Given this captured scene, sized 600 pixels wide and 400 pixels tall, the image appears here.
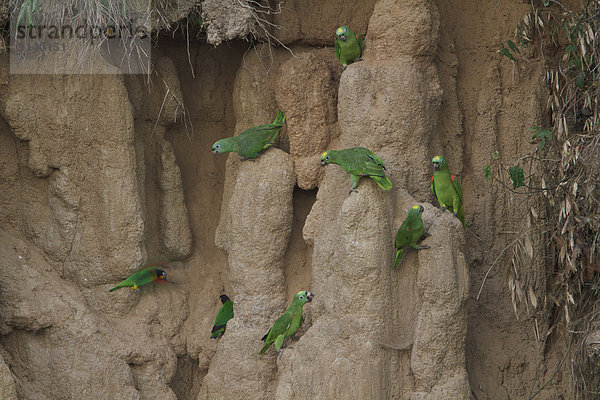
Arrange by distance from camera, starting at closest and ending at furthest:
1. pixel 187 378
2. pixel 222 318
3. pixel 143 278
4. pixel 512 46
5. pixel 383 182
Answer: pixel 383 182 < pixel 512 46 < pixel 143 278 < pixel 222 318 < pixel 187 378

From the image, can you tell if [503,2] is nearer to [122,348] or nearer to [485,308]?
[485,308]

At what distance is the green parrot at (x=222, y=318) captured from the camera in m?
7.18

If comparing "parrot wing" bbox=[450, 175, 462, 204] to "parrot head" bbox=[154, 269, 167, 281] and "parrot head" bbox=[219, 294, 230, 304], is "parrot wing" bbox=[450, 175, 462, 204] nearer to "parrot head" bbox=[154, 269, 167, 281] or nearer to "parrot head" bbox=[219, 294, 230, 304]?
"parrot head" bbox=[219, 294, 230, 304]

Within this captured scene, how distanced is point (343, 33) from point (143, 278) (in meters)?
2.28

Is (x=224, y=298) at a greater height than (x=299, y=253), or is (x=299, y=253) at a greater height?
(x=299, y=253)

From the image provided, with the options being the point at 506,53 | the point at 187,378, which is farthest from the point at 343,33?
the point at 187,378

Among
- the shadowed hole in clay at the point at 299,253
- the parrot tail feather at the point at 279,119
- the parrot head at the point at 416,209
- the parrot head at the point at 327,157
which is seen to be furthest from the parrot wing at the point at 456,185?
the parrot tail feather at the point at 279,119

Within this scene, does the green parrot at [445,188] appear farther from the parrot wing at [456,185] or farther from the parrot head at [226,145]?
the parrot head at [226,145]

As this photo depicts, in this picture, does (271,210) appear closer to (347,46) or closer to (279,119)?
(279,119)

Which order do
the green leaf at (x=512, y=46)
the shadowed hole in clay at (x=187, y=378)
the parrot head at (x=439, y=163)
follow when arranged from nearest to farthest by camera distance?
the parrot head at (x=439, y=163), the green leaf at (x=512, y=46), the shadowed hole in clay at (x=187, y=378)

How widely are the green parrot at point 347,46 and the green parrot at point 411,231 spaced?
4.04 feet

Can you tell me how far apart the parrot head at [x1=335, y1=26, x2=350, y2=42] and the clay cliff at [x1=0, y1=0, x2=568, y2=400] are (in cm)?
21

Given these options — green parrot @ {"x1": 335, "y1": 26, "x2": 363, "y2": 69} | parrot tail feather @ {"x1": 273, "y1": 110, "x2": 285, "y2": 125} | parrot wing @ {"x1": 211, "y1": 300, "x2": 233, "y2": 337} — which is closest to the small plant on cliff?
green parrot @ {"x1": 335, "y1": 26, "x2": 363, "y2": 69}

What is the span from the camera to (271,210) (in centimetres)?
689
